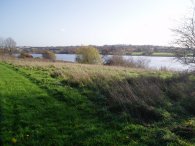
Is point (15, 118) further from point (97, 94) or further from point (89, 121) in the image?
point (97, 94)

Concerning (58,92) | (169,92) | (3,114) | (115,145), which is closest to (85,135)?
(115,145)

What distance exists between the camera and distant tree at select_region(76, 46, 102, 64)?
215 ft

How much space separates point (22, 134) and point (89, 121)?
2.32 m

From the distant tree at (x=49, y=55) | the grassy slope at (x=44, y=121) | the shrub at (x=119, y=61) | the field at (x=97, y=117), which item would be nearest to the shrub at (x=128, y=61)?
the shrub at (x=119, y=61)

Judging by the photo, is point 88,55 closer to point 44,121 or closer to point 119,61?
point 119,61

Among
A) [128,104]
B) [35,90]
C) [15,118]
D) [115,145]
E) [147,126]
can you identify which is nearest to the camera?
[115,145]

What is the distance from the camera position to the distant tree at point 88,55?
6556 cm

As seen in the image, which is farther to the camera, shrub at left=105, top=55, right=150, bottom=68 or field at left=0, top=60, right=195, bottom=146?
shrub at left=105, top=55, right=150, bottom=68

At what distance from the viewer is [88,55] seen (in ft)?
218

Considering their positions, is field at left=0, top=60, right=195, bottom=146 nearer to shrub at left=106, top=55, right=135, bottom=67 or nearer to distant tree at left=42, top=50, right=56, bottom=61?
shrub at left=106, top=55, right=135, bottom=67

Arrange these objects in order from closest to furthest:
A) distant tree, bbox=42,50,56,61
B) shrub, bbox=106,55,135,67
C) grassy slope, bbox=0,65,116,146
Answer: grassy slope, bbox=0,65,116,146 → shrub, bbox=106,55,135,67 → distant tree, bbox=42,50,56,61

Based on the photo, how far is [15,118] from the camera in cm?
889

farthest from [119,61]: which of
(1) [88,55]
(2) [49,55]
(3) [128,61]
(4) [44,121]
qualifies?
(2) [49,55]

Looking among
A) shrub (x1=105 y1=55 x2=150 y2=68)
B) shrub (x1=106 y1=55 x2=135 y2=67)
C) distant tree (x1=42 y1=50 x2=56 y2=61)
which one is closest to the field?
shrub (x1=105 y1=55 x2=150 y2=68)
